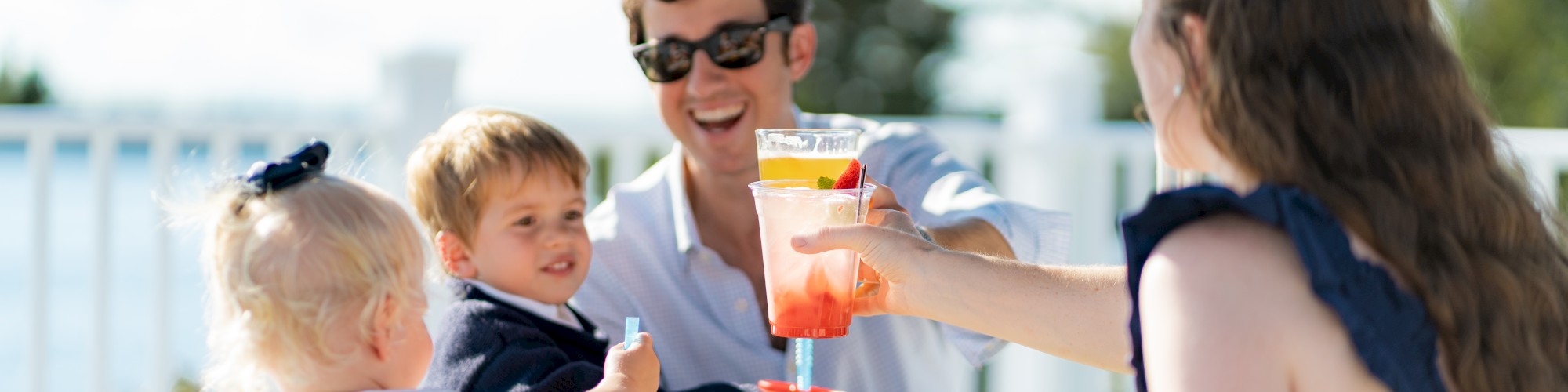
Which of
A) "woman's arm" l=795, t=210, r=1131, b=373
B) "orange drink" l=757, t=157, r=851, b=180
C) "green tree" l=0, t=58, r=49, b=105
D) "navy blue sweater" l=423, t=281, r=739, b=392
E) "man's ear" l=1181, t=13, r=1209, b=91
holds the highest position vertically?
"man's ear" l=1181, t=13, r=1209, b=91

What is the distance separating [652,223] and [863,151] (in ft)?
1.75

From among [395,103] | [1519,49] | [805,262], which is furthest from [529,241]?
[1519,49]

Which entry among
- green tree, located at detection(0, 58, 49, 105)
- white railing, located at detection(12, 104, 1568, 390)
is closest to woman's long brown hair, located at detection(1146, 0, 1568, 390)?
white railing, located at detection(12, 104, 1568, 390)

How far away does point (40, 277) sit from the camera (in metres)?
4.60

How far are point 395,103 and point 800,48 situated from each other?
1957 mm

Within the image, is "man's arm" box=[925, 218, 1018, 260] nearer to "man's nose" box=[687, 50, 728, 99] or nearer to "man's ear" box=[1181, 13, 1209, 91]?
"man's nose" box=[687, 50, 728, 99]

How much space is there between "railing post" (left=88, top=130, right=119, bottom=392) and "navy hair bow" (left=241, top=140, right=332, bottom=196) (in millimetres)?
2608

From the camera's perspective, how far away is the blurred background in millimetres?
4602

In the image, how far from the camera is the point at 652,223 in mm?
3305

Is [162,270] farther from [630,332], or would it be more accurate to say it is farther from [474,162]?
[630,332]

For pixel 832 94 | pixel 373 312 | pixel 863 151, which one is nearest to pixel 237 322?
pixel 373 312

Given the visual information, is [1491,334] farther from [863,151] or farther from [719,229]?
[719,229]

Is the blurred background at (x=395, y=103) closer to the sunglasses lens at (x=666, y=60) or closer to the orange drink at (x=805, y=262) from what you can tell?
the sunglasses lens at (x=666, y=60)

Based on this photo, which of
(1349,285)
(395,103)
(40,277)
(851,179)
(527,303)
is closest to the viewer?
(1349,285)
